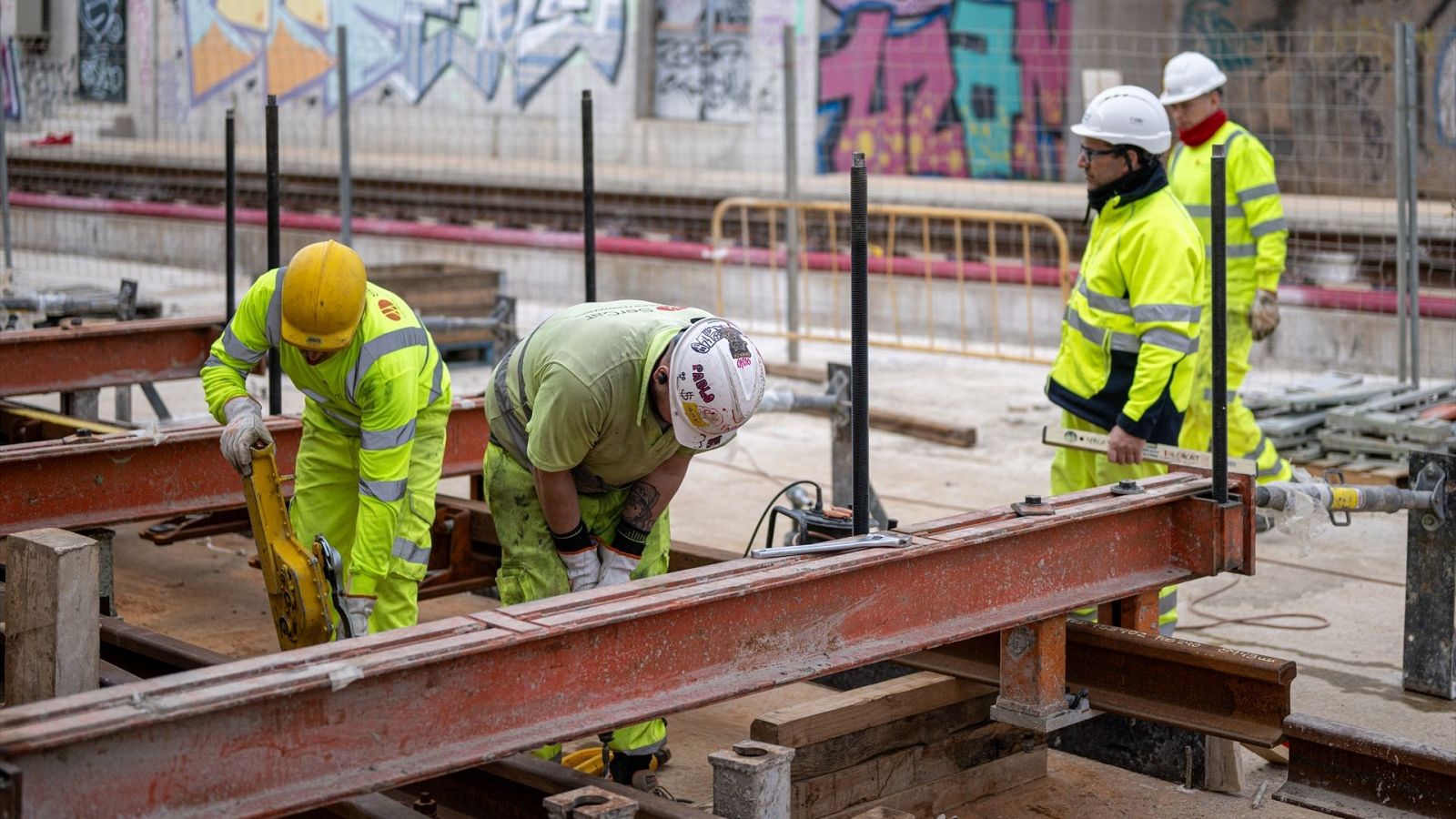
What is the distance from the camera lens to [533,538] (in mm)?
4551

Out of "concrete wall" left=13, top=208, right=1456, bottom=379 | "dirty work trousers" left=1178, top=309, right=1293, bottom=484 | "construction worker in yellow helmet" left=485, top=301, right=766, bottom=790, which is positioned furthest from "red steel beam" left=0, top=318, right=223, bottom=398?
"concrete wall" left=13, top=208, right=1456, bottom=379

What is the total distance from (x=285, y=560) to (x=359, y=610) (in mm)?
382

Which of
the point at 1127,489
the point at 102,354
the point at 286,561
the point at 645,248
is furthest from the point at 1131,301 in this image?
the point at 645,248

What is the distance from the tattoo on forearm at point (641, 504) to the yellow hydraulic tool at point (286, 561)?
32.6 inches

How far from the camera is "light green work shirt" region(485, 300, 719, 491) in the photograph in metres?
4.00

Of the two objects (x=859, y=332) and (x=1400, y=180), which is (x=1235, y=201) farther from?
(x=859, y=332)

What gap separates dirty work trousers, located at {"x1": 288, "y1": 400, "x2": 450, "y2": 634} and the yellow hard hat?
457 millimetres

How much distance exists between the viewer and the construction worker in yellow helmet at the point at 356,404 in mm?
4473

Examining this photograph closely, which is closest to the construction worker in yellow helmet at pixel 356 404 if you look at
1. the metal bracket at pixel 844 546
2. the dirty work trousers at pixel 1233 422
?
the metal bracket at pixel 844 546

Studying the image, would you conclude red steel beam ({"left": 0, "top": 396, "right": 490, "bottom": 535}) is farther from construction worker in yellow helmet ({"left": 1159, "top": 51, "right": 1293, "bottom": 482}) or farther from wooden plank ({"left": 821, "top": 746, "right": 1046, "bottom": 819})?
construction worker in yellow helmet ({"left": 1159, "top": 51, "right": 1293, "bottom": 482})

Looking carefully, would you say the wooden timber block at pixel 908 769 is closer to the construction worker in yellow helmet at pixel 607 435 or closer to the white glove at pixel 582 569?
the construction worker in yellow helmet at pixel 607 435

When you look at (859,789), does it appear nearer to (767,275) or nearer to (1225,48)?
(767,275)

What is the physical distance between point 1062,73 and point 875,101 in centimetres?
226

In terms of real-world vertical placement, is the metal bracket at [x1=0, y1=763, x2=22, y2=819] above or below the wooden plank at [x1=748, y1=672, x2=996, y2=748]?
above
